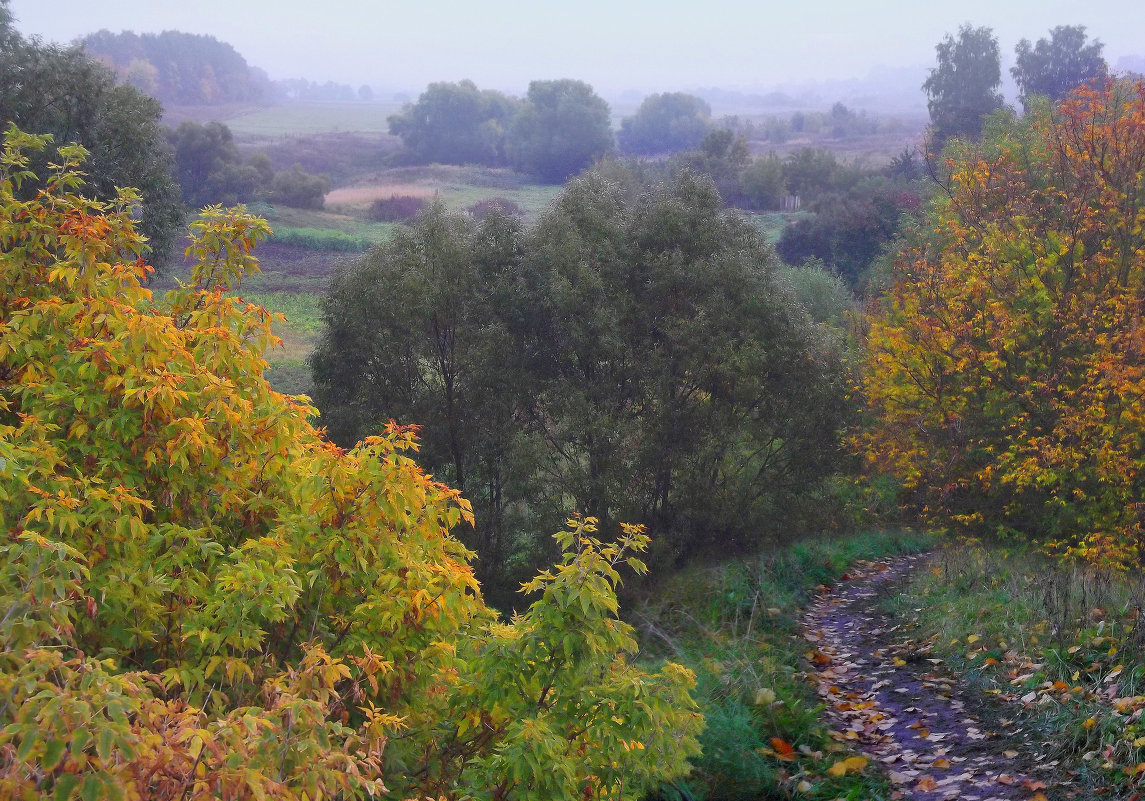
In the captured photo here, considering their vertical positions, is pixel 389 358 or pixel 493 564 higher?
pixel 389 358

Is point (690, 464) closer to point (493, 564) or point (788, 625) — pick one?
point (493, 564)

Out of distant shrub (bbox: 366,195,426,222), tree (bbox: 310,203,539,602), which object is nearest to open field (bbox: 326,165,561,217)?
distant shrub (bbox: 366,195,426,222)

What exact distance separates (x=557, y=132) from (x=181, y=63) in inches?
1950

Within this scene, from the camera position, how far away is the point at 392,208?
57594mm

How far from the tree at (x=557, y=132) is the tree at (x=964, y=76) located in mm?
28804

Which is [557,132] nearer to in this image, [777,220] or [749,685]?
[777,220]

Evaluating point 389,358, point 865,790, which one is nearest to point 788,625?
point 865,790

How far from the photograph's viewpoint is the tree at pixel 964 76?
Result: 69625 mm

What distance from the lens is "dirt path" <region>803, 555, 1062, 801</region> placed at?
612 centimetres

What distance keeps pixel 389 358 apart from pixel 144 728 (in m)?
18.1

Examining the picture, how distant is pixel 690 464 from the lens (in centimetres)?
1936

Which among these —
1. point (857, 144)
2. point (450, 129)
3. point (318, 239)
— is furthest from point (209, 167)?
point (857, 144)

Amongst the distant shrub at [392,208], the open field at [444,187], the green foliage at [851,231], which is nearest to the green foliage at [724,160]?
the green foliage at [851,231]

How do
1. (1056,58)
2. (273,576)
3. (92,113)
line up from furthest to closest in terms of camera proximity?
(1056,58), (92,113), (273,576)
